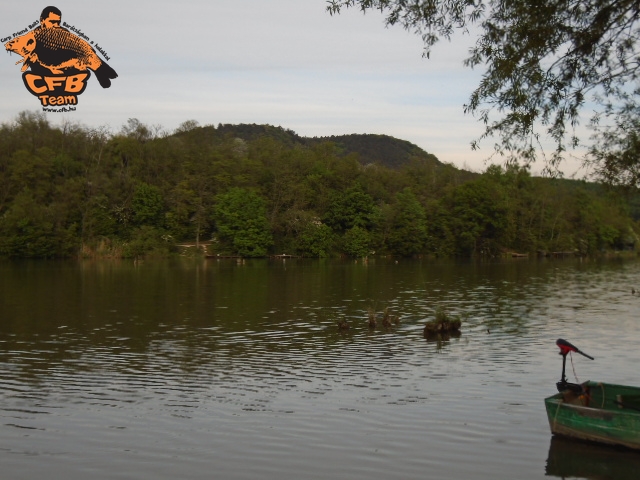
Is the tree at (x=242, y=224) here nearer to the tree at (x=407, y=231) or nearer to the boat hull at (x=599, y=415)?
the tree at (x=407, y=231)

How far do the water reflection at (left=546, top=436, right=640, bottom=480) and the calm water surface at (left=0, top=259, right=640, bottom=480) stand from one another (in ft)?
0.15

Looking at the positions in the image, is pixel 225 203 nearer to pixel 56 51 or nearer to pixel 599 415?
pixel 56 51

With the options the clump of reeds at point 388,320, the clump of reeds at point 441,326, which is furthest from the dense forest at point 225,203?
the clump of reeds at point 441,326

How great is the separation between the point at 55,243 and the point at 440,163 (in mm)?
74263

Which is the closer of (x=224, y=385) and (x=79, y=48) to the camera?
(x=224, y=385)

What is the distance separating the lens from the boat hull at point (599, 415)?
14.7 metres

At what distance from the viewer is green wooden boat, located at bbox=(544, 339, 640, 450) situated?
14664mm

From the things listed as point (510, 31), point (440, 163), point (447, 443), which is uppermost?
point (440, 163)

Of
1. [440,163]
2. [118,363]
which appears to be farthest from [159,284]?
[440,163]

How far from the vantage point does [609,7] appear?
536 inches

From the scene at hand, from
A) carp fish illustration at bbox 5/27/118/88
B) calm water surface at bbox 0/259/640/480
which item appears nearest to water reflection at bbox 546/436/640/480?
calm water surface at bbox 0/259/640/480

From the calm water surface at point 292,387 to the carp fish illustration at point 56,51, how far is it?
1686 inches

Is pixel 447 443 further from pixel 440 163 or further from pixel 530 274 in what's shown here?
pixel 440 163

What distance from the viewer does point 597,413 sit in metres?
15.0
